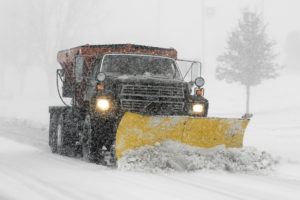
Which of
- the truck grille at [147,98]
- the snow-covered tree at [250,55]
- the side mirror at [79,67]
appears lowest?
the truck grille at [147,98]

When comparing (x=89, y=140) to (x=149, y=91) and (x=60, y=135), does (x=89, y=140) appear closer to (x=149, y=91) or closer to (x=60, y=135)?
(x=149, y=91)

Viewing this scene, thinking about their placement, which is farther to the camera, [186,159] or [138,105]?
[138,105]

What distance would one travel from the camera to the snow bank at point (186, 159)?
27.6 ft

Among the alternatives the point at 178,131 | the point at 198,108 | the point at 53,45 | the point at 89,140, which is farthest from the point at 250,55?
the point at 53,45

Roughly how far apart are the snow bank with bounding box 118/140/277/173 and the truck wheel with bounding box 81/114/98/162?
1.10m

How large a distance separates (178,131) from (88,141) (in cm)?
179

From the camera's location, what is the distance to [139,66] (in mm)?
10273

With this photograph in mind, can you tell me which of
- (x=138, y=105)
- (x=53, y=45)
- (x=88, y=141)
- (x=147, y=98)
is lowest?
(x=88, y=141)

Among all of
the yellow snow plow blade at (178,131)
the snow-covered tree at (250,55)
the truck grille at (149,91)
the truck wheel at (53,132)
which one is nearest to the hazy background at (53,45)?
the snow-covered tree at (250,55)

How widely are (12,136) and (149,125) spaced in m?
7.76

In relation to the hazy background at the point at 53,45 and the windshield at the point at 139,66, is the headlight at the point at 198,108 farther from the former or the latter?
the hazy background at the point at 53,45

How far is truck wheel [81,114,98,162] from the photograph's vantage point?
30.6 ft

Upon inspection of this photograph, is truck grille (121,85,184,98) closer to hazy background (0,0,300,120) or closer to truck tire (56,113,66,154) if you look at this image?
truck tire (56,113,66,154)

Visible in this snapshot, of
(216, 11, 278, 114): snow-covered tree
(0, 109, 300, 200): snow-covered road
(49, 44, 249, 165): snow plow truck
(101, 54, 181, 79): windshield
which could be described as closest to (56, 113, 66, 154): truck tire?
(49, 44, 249, 165): snow plow truck
